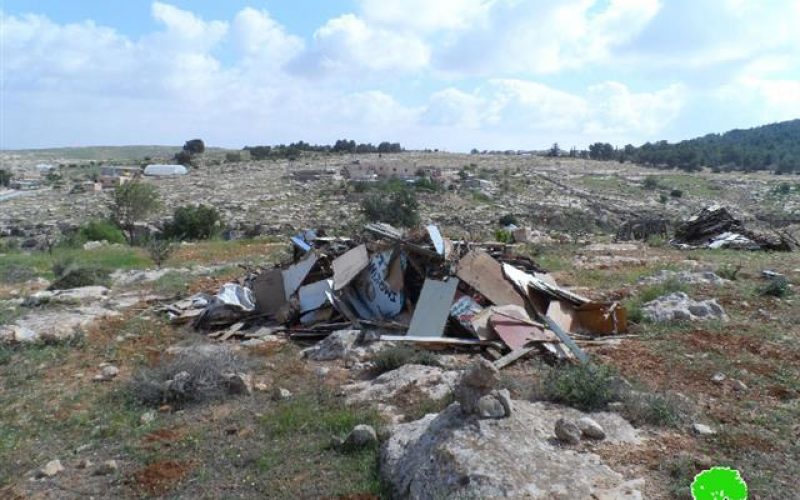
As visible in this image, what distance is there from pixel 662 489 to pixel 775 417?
1.77 m

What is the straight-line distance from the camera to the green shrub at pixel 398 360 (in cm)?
601

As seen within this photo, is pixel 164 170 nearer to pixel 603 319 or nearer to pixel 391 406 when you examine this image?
pixel 603 319

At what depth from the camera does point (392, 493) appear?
3.68 metres

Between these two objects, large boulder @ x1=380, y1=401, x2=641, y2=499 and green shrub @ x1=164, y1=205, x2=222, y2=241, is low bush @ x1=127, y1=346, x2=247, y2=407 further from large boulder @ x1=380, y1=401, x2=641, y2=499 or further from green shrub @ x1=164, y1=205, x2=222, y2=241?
green shrub @ x1=164, y1=205, x2=222, y2=241

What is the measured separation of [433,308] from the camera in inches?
278

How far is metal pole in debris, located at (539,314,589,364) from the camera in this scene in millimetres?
5864

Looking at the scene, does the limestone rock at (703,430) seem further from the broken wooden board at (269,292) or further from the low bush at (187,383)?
the broken wooden board at (269,292)

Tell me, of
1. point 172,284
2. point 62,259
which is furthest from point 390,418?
point 62,259

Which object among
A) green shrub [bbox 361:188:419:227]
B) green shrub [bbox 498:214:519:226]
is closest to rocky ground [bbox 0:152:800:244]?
green shrub [bbox 498:214:519:226]

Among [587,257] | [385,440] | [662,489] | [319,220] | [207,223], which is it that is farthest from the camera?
[319,220]

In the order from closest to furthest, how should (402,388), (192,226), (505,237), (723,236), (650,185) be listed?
(402,388) → (723,236) → (505,237) → (192,226) → (650,185)

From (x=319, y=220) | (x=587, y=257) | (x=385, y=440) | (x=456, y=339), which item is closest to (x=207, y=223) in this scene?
(x=319, y=220)

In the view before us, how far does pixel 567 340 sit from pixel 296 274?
4.26 meters

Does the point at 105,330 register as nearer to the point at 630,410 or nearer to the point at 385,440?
the point at 385,440
